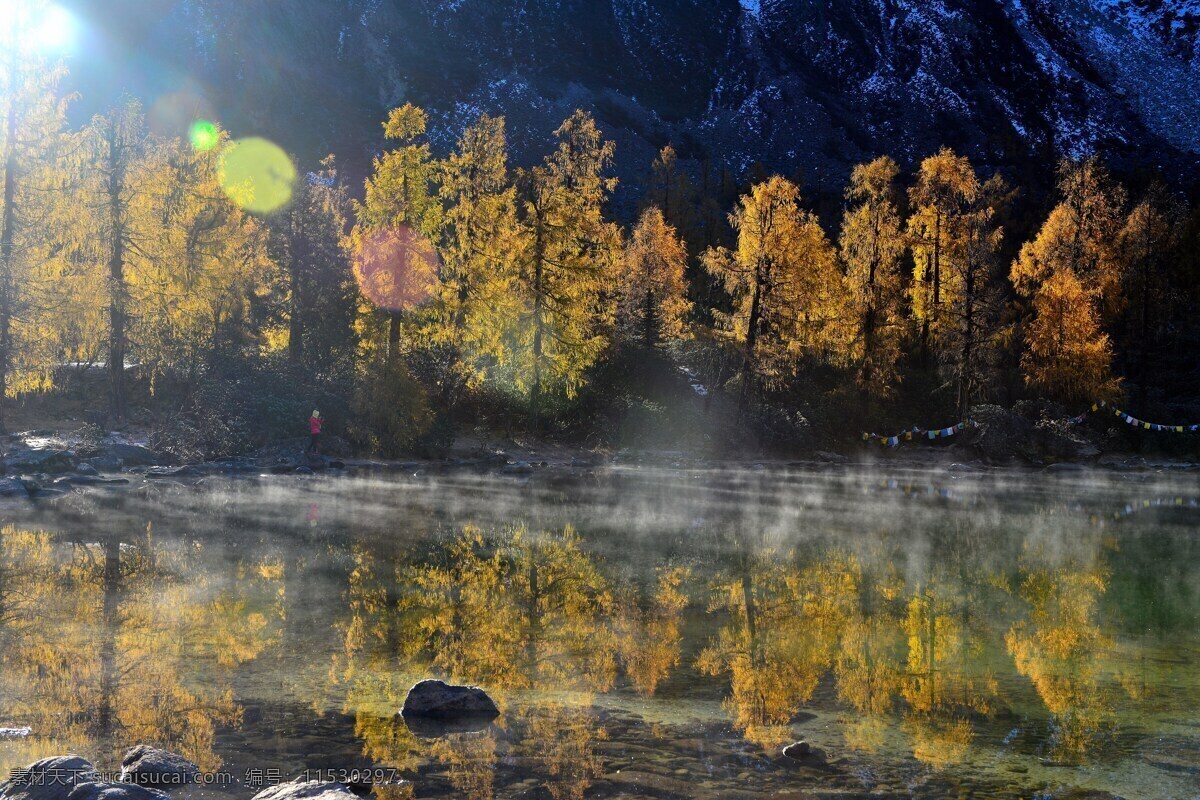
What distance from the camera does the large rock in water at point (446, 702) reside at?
296 inches

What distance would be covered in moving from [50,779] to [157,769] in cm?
68

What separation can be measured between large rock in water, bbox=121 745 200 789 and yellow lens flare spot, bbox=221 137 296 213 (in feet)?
107

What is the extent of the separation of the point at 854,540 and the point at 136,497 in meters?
15.4

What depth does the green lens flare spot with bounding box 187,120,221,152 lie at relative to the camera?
35625 mm

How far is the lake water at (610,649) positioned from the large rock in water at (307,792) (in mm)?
542

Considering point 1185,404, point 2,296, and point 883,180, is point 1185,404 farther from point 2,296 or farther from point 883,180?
point 2,296

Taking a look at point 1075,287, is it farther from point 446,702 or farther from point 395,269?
point 446,702

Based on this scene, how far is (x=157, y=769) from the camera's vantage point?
239 inches

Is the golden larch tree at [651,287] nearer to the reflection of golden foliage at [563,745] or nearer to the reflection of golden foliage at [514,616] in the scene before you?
the reflection of golden foliage at [514,616]

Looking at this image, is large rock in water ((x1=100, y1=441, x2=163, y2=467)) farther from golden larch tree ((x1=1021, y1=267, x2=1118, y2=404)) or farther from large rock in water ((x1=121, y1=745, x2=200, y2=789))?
golden larch tree ((x1=1021, y1=267, x2=1118, y2=404))

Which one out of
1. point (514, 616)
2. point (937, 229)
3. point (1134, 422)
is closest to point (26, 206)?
point (514, 616)

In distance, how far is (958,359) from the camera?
4231 cm

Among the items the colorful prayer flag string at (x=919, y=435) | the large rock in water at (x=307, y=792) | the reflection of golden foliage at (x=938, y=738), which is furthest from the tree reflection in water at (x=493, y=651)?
the colorful prayer flag string at (x=919, y=435)

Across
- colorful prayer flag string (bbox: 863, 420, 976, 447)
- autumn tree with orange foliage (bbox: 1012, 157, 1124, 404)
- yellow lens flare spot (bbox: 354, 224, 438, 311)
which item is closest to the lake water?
yellow lens flare spot (bbox: 354, 224, 438, 311)
